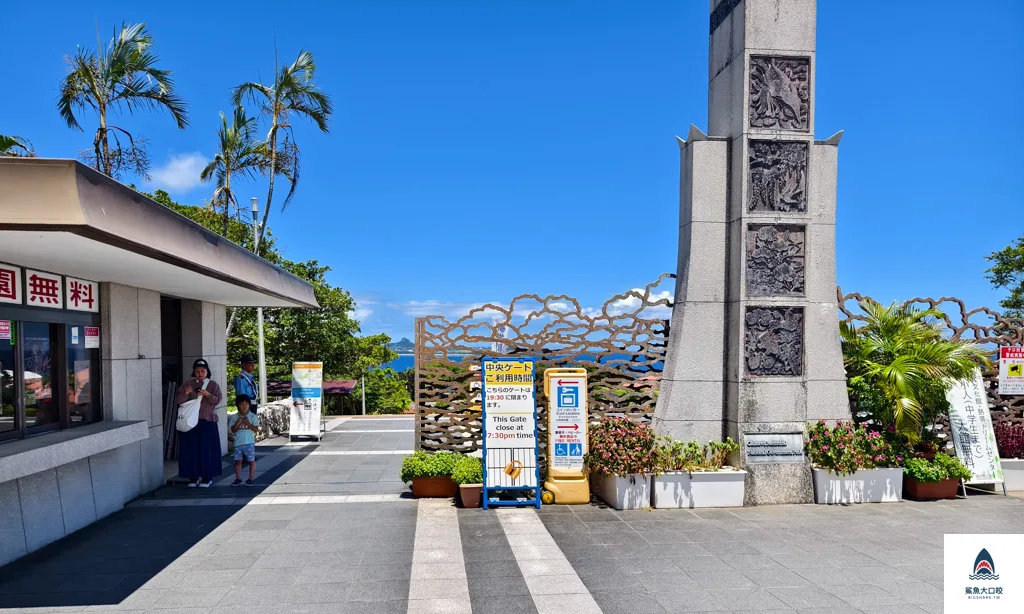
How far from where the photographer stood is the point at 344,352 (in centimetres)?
2309

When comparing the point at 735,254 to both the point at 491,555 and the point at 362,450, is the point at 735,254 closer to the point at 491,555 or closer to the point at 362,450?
the point at 491,555

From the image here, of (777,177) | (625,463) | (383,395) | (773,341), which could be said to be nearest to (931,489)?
(773,341)

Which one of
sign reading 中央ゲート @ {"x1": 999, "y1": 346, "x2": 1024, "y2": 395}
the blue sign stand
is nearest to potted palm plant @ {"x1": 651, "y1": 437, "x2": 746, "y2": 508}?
the blue sign stand

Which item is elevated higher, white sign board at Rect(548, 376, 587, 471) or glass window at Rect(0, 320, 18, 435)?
glass window at Rect(0, 320, 18, 435)

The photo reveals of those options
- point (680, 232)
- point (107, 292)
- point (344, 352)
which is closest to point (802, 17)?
point (680, 232)

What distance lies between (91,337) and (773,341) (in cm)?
888

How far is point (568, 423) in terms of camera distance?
8469 mm

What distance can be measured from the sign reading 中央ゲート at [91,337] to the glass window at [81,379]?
0.15ft

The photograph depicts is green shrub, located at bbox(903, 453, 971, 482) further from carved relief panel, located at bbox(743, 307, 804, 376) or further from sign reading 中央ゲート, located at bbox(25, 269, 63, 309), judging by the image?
sign reading 中央ゲート, located at bbox(25, 269, 63, 309)

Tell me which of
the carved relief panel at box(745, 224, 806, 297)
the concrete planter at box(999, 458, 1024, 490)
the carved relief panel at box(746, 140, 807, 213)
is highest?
the carved relief panel at box(746, 140, 807, 213)

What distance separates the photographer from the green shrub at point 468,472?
8.26m

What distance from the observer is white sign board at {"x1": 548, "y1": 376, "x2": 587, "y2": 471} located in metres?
8.47

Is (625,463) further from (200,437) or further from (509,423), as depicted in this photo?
(200,437)

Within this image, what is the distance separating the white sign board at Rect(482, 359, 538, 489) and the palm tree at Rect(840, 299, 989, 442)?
475 cm
